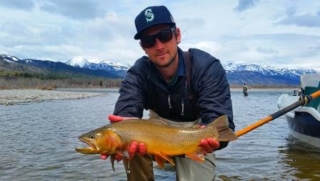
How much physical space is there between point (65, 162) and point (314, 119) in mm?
6020

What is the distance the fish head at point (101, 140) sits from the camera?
3738 mm

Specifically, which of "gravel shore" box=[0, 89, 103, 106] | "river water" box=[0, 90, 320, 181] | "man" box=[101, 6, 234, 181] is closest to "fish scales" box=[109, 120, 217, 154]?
"man" box=[101, 6, 234, 181]

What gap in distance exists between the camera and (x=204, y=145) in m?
3.99

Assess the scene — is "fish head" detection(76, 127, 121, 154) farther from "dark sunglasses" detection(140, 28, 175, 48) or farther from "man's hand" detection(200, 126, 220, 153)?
"dark sunglasses" detection(140, 28, 175, 48)

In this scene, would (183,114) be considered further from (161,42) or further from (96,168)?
(96,168)

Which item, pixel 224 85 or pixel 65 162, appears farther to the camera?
pixel 65 162

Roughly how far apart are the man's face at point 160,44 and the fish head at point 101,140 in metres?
1.25

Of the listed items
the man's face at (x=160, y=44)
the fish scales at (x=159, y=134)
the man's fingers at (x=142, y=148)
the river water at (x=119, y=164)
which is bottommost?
the river water at (x=119, y=164)

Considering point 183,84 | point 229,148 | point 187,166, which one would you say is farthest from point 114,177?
point 229,148

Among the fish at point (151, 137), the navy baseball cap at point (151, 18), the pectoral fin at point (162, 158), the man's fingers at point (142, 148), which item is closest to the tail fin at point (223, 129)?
the fish at point (151, 137)

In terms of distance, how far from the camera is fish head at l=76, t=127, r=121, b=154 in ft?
12.3

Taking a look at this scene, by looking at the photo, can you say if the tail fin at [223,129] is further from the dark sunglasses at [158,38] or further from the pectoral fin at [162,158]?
the dark sunglasses at [158,38]

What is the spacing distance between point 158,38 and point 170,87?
725 millimetres

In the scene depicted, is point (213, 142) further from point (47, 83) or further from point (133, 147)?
point (47, 83)
